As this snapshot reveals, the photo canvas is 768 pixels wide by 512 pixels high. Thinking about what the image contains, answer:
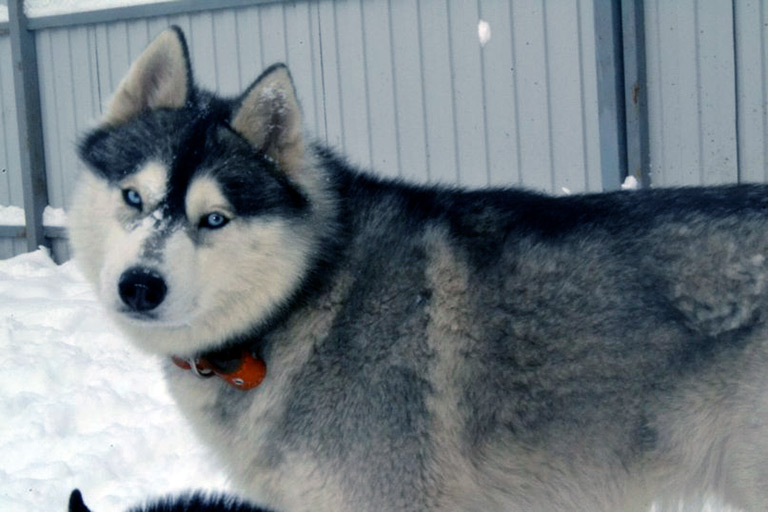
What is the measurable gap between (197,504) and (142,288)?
716 mm

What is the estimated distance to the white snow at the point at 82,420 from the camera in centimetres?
422

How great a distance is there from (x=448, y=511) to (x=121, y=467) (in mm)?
2335

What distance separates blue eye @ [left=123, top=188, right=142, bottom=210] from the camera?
2.78 m

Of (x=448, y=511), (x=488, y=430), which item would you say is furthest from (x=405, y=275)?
(x=448, y=511)

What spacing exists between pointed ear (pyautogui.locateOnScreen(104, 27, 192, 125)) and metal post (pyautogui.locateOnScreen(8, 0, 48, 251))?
609cm

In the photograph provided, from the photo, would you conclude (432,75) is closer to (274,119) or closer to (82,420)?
(82,420)

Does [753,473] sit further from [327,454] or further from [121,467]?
[121,467]

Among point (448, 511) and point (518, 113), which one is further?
point (518, 113)

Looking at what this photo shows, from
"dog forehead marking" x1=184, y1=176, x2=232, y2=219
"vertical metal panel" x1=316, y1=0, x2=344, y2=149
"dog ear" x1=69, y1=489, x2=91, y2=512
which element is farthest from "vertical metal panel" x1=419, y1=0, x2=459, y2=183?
"dog ear" x1=69, y1=489, x2=91, y2=512

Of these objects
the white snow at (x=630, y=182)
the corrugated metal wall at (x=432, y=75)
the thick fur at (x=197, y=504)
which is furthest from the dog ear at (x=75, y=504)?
the white snow at (x=630, y=182)

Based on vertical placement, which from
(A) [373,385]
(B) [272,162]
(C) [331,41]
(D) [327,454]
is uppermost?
(C) [331,41]

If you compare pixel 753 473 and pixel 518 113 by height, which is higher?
pixel 518 113

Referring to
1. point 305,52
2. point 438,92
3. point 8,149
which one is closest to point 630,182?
point 438,92

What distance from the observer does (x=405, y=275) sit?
2869mm
